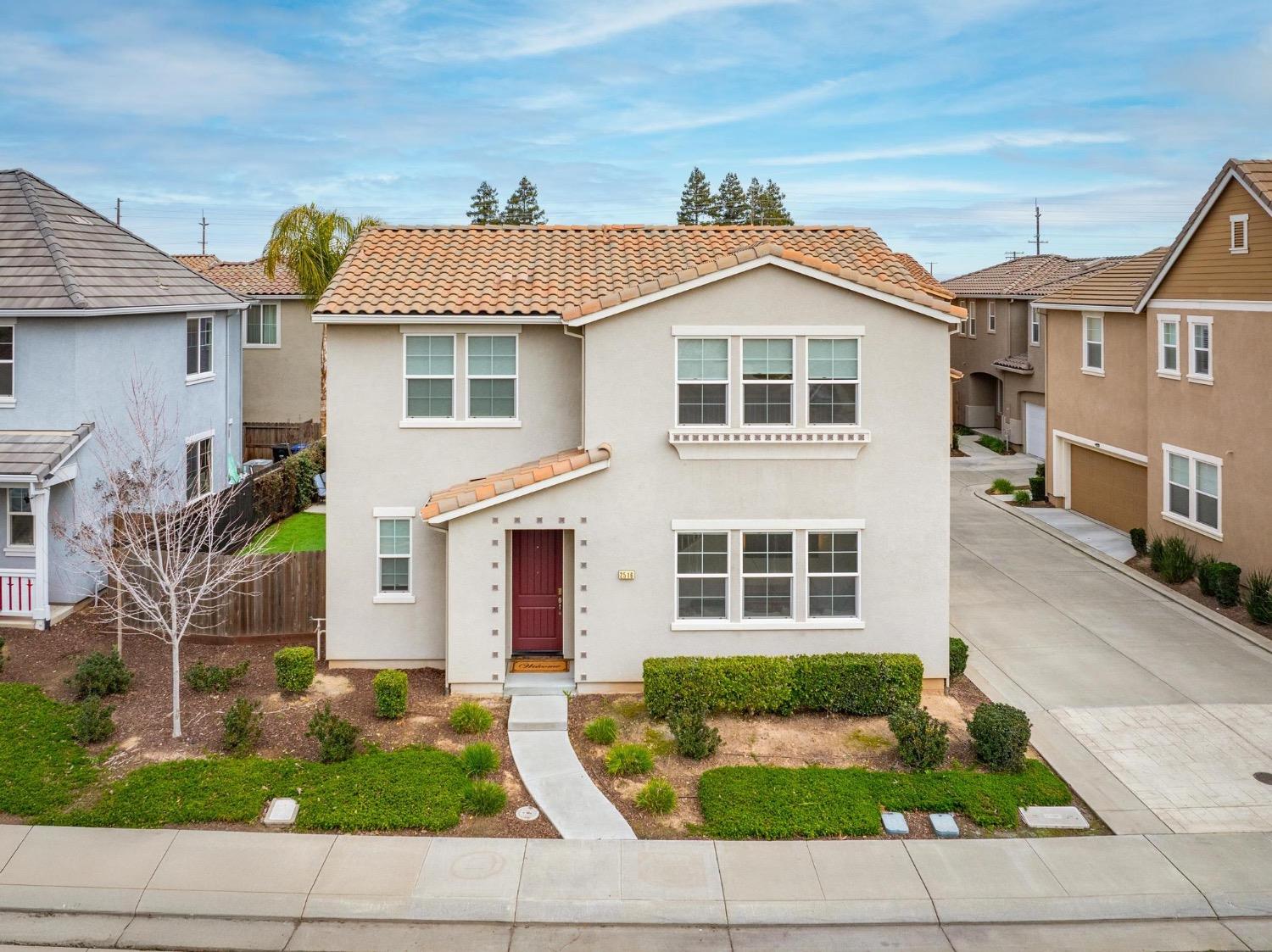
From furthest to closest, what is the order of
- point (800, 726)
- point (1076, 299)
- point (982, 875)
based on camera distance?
point (1076, 299) → point (800, 726) → point (982, 875)

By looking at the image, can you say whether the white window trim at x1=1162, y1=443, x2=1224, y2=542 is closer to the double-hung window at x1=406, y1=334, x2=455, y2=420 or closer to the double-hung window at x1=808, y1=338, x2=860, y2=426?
the double-hung window at x1=808, y1=338, x2=860, y2=426

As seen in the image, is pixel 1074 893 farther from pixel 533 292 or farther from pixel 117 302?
pixel 117 302

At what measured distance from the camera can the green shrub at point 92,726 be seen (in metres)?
13.7

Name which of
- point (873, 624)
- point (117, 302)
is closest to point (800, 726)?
point (873, 624)

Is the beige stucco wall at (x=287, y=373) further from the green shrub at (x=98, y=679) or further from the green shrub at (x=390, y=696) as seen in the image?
the green shrub at (x=390, y=696)

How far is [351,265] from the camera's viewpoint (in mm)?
17703

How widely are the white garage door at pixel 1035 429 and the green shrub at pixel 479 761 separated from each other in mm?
31857

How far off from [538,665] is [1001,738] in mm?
7146

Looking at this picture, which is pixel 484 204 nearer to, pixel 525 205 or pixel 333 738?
pixel 525 205

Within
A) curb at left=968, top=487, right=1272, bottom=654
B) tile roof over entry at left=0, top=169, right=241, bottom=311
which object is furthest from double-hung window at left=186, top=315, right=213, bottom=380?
curb at left=968, top=487, right=1272, bottom=654

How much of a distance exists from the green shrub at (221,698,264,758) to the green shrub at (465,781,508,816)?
3.31 m

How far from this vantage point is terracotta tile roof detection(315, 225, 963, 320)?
631 inches

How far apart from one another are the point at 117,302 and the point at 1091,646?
19.7 m

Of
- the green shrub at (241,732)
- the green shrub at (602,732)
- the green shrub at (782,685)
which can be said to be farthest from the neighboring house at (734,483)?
the green shrub at (241,732)
